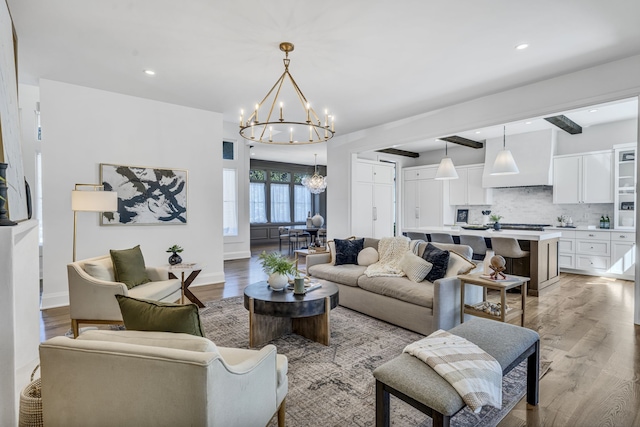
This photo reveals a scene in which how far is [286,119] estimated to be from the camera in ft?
19.6

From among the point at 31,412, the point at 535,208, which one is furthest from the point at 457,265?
the point at 535,208

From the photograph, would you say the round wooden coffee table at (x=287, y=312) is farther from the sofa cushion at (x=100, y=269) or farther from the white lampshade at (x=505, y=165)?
the white lampshade at (x=505, y=165)

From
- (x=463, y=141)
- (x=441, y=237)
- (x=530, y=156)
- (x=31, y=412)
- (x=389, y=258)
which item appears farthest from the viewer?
(x=463, y=141)

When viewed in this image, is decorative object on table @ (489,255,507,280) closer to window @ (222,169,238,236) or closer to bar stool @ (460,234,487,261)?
bar stool @ (460,234,487,261)

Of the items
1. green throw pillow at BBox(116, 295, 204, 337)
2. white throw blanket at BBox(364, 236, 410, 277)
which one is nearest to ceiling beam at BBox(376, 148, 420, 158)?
white throw blanket at BBox(364, 236, 410, 277)

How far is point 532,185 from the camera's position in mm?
6820

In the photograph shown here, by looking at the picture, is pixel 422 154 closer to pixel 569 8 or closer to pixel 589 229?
pixel 589 229

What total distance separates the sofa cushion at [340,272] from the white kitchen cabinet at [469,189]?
15.6 ft

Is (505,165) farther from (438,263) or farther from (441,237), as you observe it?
(438,263)

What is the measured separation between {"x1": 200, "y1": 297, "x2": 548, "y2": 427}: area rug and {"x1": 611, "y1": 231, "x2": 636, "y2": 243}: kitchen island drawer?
463cm

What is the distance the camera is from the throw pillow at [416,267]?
3660 mm

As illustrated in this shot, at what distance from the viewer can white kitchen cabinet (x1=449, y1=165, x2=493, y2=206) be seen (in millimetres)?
7797

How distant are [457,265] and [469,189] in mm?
5052

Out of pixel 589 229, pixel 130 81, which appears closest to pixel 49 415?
pixel 130 81
